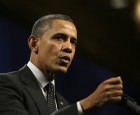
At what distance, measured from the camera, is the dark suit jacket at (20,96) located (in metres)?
1.70

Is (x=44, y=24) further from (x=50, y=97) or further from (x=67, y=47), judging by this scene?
(x=50, y=97)

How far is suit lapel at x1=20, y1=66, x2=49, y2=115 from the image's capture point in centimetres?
179

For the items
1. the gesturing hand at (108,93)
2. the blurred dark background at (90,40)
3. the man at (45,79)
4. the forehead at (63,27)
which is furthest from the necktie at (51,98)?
the blurred dark background at (90,40)

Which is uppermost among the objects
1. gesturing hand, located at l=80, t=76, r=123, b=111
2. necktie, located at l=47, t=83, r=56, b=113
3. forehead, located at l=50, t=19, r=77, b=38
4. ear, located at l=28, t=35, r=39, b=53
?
forehead, located at l=50, t=19, r=77, b=38

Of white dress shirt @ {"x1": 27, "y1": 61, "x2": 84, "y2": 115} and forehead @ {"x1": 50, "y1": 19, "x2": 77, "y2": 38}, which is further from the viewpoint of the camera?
forehead @ {"x1": 50, "y1": 19, "x2": 77, "y2": 38}

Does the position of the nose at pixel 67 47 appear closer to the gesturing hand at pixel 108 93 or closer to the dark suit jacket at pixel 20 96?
the dark suit jacket at pixel 20 96

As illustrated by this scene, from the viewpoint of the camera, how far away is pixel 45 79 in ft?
6.57

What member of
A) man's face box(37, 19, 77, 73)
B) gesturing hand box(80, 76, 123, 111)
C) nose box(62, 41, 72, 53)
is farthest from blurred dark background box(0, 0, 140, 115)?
gesturing hand box(80, 76, 123, 111)

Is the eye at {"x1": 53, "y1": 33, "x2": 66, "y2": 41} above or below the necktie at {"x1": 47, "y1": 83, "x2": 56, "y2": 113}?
above

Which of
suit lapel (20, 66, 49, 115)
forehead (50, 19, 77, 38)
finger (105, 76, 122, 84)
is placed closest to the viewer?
finger (105, 76, 122, 84)

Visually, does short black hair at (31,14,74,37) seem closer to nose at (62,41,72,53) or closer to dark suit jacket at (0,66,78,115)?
nose at (62,41,72,53)

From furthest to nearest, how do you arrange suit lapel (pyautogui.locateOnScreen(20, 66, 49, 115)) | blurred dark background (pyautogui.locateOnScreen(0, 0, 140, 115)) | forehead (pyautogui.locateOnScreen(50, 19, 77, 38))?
blurred dark background (pyautogui.locateOnScreen(0, 0, 140, 115))
forehead (pyautogui.locateOnScreen(50, 19, 77, 38))
suit lapel (pyautogui.locateOnScreen(20, 66, 49, 115))

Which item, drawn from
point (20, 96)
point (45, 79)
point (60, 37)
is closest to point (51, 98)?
point (45, 79)

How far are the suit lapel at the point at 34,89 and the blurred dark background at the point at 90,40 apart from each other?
1207 millimetres
